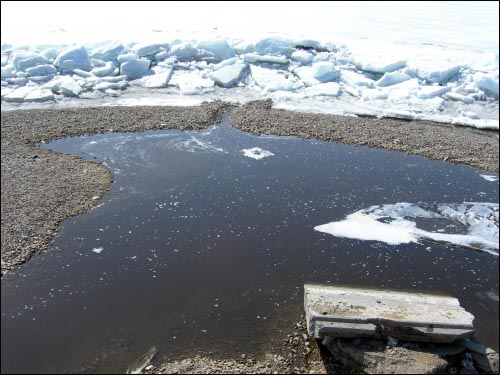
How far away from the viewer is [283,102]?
12586 millimetres

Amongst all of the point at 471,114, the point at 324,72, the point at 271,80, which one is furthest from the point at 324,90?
the point at 471,114

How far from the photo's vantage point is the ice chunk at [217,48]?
15445 mm

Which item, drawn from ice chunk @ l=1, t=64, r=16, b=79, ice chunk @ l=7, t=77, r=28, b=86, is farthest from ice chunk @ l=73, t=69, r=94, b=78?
ice chunk @ l=1, t=64, r=16, b=79

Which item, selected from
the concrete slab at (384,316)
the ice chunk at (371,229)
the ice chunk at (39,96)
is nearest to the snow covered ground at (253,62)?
the ice chunk at (39,96)

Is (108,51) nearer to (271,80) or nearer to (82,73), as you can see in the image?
(82,73)

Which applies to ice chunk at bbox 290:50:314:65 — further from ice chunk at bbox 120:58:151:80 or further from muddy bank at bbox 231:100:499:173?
ice chunk at bbox 120:58:151:80

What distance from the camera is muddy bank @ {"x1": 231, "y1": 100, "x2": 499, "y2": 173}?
31.7ft

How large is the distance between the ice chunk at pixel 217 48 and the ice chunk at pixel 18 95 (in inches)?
242

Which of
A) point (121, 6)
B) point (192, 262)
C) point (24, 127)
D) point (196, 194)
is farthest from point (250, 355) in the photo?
point (121, 6)

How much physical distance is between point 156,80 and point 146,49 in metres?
2.11

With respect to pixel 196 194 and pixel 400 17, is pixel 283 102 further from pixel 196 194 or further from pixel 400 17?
pixel 400 17

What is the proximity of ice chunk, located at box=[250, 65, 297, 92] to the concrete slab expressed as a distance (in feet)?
30.8

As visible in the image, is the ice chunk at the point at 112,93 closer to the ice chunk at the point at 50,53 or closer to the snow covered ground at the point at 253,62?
the snow covered ground at the point at 253,62

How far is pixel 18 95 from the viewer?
11.3 meters
